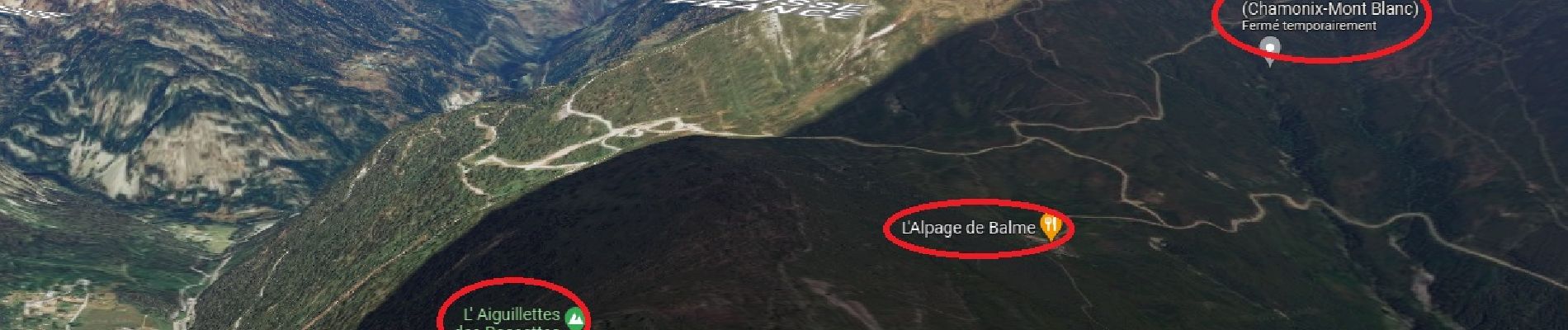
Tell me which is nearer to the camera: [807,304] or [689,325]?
[689,325]

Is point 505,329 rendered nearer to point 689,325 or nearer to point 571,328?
point 571,328

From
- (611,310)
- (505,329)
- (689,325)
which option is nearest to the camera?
(689,325)

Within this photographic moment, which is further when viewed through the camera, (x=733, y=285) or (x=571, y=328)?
(x=733, y=285)

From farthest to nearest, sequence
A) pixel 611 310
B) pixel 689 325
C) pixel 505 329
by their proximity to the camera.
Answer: pixel 505 329 < pixel 611 310 < pixel 689 325

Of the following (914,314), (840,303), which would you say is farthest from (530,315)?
(914,314)

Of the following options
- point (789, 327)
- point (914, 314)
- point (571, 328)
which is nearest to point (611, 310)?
point (571, 328)

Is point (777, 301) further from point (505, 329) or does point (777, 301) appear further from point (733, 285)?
point (505, 329)
